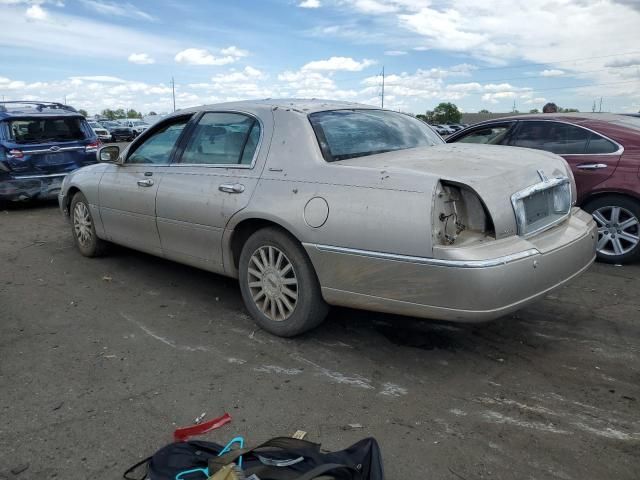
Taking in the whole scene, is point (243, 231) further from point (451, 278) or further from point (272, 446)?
point (272, 446)

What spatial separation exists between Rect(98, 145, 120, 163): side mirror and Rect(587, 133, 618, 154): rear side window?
4.92 meters

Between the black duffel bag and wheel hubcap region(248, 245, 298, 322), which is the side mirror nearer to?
wheel hubcap region(248, 245, 298, 322)

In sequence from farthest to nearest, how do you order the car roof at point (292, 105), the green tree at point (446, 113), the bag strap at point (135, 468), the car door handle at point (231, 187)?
the green tree at point (446, 113), the car roof at point (292, 105), the car door handle at point (231, 187), the bag strap at point (135, 468)

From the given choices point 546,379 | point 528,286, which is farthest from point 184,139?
point 546,379

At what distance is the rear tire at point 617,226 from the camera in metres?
5.73

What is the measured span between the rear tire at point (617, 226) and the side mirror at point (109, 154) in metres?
4.89

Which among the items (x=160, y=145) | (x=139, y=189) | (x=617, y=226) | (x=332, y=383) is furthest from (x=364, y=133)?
(x=617, y=226)

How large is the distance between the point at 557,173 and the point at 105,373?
325 cm

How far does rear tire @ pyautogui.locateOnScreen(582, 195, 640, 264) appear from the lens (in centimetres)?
573

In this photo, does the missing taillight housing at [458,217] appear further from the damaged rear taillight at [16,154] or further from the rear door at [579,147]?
the damaged rear taillight at [16,154]

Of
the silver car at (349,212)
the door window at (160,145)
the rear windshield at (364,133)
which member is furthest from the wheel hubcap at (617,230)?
the door window at (160,145)

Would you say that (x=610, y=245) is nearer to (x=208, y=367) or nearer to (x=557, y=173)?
(x=557, y=173)

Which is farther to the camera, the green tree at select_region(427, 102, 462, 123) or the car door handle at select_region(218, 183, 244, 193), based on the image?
the green tree at select_region(427, 102, 462, 123)

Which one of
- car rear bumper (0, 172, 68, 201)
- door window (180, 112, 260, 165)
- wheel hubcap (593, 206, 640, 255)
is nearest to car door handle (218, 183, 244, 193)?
door window (180, 112, 260, 165)
